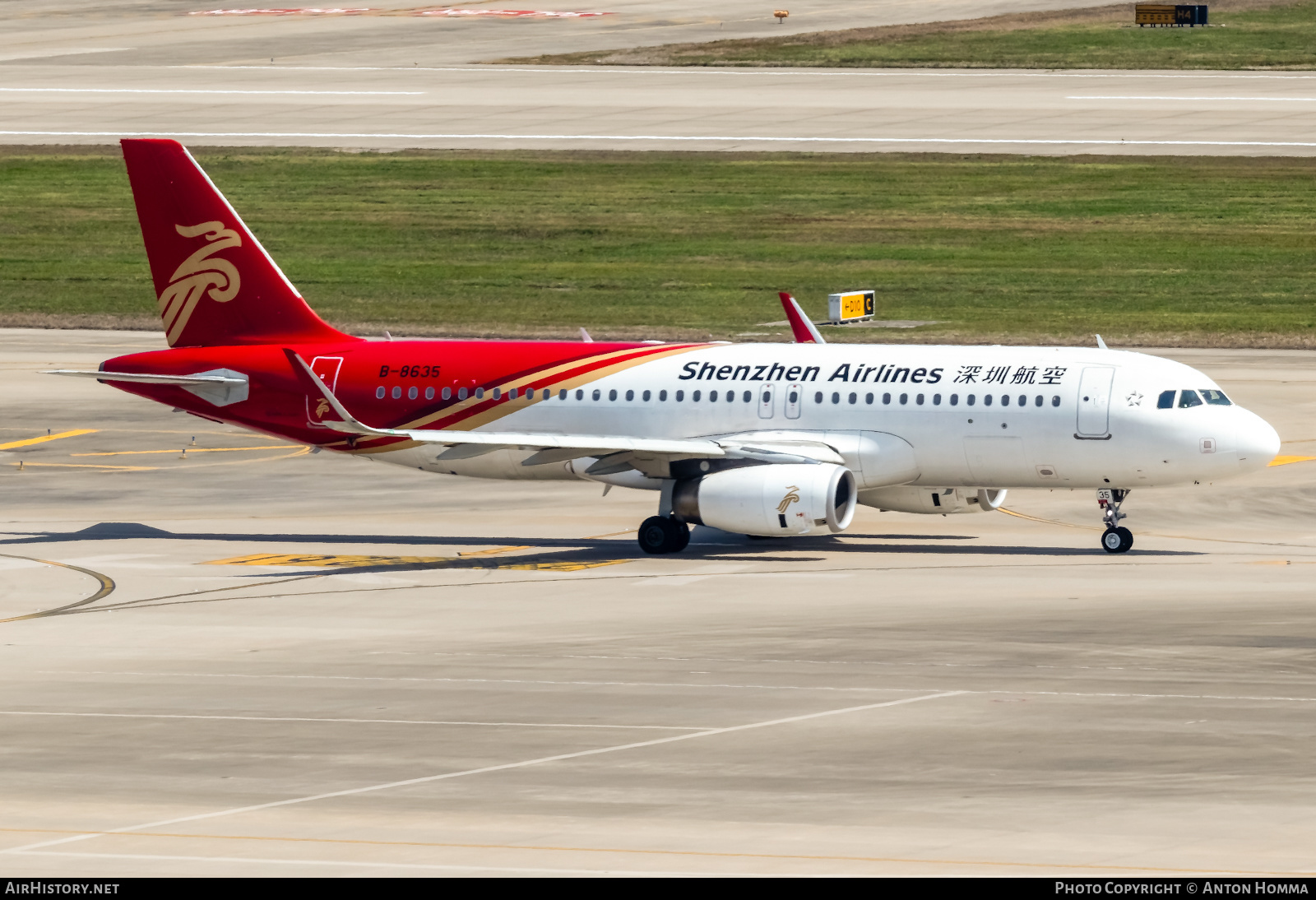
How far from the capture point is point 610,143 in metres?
110

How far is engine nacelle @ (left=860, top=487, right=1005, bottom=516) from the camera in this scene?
153ft

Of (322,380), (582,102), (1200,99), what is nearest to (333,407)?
(322,380)

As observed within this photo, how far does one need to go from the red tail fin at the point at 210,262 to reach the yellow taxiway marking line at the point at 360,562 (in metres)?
5.96

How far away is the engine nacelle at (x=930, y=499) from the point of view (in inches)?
1836

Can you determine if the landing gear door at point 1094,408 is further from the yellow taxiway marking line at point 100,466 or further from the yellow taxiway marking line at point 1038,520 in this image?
the yellow taxiway marking line at point 100,466

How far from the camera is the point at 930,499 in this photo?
153 feet

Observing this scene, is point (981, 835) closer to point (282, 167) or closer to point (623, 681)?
point (623, 681)

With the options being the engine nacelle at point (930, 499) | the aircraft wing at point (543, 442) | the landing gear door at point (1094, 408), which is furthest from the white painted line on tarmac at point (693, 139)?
the aircraft wing at point (543, 442)

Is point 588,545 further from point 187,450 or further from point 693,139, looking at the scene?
point 693,139

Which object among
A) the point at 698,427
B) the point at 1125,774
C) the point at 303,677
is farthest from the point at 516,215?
the point at 1125,774

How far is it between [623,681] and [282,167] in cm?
8051

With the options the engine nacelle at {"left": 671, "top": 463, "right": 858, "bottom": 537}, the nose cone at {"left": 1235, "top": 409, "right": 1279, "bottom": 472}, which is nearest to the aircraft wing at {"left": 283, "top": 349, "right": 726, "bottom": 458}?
the engine nacelle at {"left": 671, "top": 463, "right": 858, "bottom": 537}

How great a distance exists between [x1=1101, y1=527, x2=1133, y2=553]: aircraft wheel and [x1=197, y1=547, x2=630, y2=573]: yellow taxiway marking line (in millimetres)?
9748

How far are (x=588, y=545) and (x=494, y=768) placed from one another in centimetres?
2079
